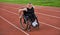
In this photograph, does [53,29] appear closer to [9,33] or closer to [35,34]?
[35,34]

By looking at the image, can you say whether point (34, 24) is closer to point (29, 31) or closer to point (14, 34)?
point (29, 31)

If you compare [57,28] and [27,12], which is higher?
[27,12]

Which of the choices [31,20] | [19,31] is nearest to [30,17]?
[31,20]

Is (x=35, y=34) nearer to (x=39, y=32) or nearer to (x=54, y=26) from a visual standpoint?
(x=39, y=32)

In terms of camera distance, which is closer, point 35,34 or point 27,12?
point 35,34

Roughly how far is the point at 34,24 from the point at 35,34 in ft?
3.35

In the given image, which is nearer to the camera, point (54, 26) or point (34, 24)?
point (34, 24)

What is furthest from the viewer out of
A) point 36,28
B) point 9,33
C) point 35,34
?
point 36,28

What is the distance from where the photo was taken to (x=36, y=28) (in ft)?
42.5

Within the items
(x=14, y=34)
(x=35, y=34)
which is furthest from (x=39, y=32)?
(x=14, y=34)

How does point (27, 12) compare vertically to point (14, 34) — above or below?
above

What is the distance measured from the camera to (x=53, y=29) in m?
12.4

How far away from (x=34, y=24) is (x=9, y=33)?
4.50ft

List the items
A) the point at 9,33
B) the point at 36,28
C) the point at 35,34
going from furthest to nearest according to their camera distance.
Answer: the point at 36,28 < the point at 9,33 < the point at 35,34
